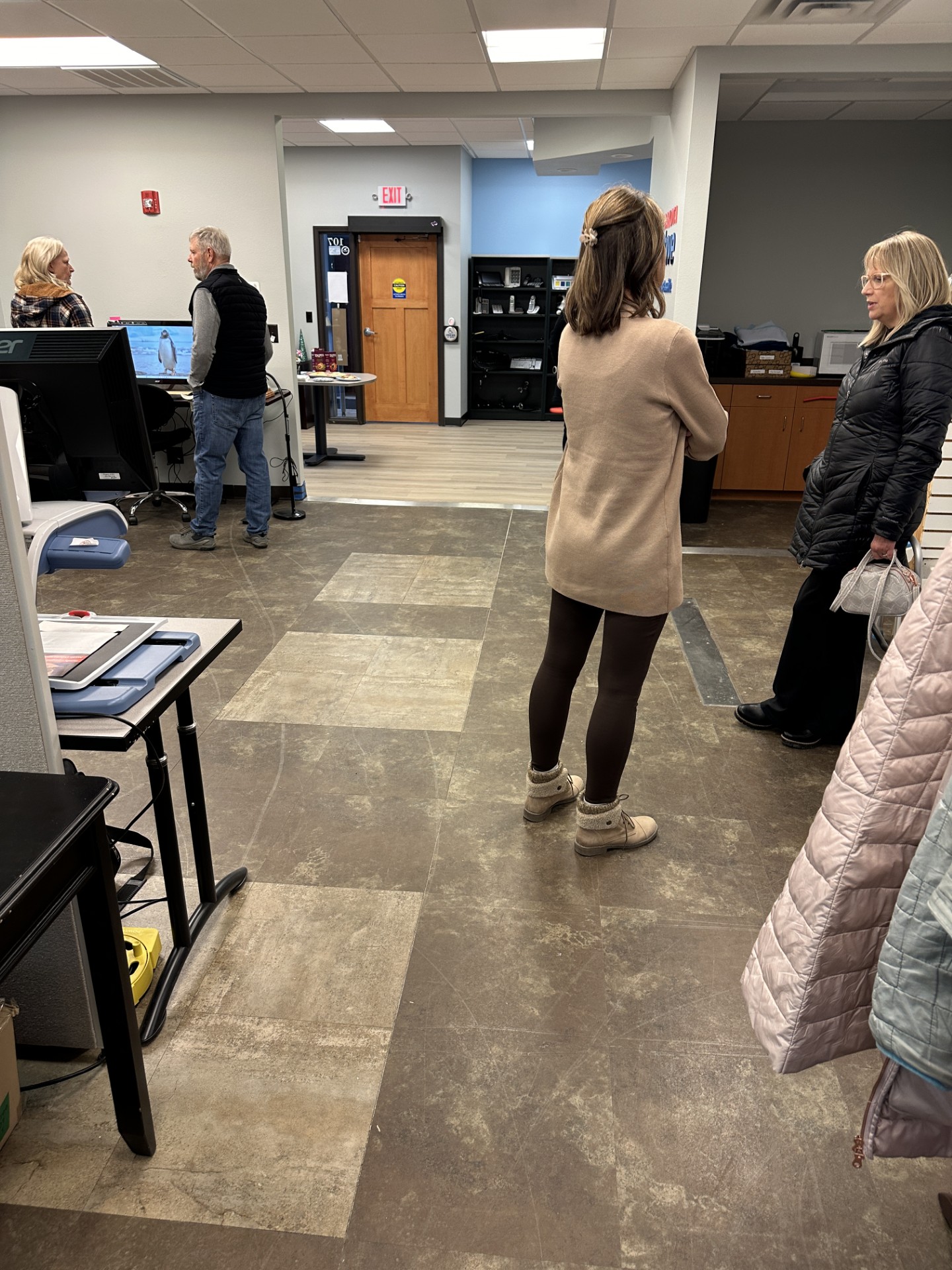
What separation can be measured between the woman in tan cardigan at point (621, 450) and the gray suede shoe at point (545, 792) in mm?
281

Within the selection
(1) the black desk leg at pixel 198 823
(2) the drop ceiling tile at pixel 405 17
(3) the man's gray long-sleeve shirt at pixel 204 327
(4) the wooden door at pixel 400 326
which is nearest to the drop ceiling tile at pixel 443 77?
(2) the drop ceiling tile at pixel 405 17

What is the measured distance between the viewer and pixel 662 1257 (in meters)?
1.26

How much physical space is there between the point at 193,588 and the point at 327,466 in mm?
3346

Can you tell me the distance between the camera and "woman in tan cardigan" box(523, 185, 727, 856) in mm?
1654

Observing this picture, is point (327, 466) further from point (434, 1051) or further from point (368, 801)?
point (434, 1051)

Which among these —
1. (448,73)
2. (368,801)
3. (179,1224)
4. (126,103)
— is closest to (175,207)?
(126,103)

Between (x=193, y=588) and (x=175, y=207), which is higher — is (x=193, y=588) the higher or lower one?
the lower one

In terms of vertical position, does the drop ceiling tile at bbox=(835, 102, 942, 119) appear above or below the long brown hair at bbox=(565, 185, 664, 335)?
above

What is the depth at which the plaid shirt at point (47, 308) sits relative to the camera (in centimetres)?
450

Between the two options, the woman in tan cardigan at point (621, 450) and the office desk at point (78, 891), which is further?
the woman in tan cardigan at point (621, 450)

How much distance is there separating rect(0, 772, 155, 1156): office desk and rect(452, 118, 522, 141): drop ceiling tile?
7488 millimetres

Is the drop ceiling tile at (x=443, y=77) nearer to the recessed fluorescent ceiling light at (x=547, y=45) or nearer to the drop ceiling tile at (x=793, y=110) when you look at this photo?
the recessed fluorescent ceiling light at (x=547, y=45)

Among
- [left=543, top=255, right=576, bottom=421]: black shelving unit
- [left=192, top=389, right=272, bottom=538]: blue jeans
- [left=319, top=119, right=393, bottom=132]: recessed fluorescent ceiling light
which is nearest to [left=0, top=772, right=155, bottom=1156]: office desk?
[left=192, top=389, right=272, bottom=538]: blue jeans

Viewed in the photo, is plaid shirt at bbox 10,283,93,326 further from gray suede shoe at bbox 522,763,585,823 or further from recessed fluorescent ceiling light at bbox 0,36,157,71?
gray suede shoe at bbox 522,763,585,823
